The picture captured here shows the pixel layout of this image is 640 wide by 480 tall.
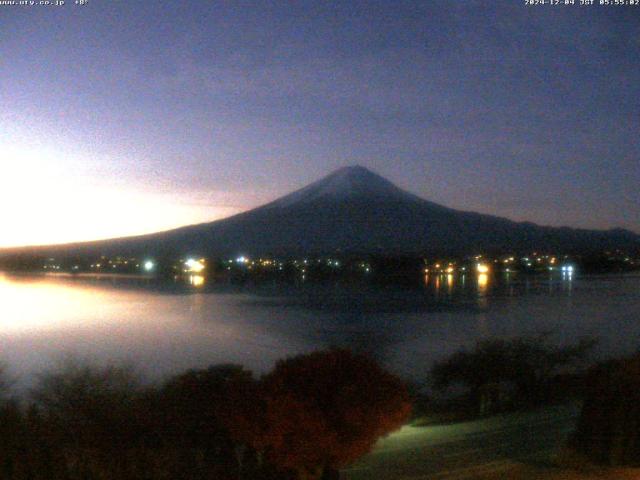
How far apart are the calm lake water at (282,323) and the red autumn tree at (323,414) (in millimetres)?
17282

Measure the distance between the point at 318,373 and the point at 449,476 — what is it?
1.23 meters

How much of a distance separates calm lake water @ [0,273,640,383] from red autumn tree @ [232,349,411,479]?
17282 millimetres

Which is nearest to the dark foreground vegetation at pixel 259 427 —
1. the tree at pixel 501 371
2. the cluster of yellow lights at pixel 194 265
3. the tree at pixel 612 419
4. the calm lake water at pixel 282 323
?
the tree at pixel 612 419

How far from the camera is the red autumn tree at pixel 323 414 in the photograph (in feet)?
20.6

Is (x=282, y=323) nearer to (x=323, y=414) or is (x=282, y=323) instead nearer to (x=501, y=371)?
(x=501, y=371)

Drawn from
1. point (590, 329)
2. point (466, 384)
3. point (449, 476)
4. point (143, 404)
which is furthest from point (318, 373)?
point (590, 329)

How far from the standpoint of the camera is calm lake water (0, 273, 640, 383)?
101 feet

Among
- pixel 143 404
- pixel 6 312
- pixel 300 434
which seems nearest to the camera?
pixel 300 434

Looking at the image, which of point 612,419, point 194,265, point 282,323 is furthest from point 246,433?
point 194,265

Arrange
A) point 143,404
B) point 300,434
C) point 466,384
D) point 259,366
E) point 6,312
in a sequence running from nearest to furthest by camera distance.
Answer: point 300,434, point 143,404, point 466,384, point 259,366, point 6,312

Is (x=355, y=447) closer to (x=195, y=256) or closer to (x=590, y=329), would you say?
(x=590, y=329)

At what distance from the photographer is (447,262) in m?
105

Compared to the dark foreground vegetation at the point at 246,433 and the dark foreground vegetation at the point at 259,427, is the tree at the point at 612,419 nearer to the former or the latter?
the dark foreground vegetation at the point at 259,427

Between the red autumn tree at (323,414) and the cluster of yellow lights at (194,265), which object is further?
the cluster of yellow lights at (194,265)
